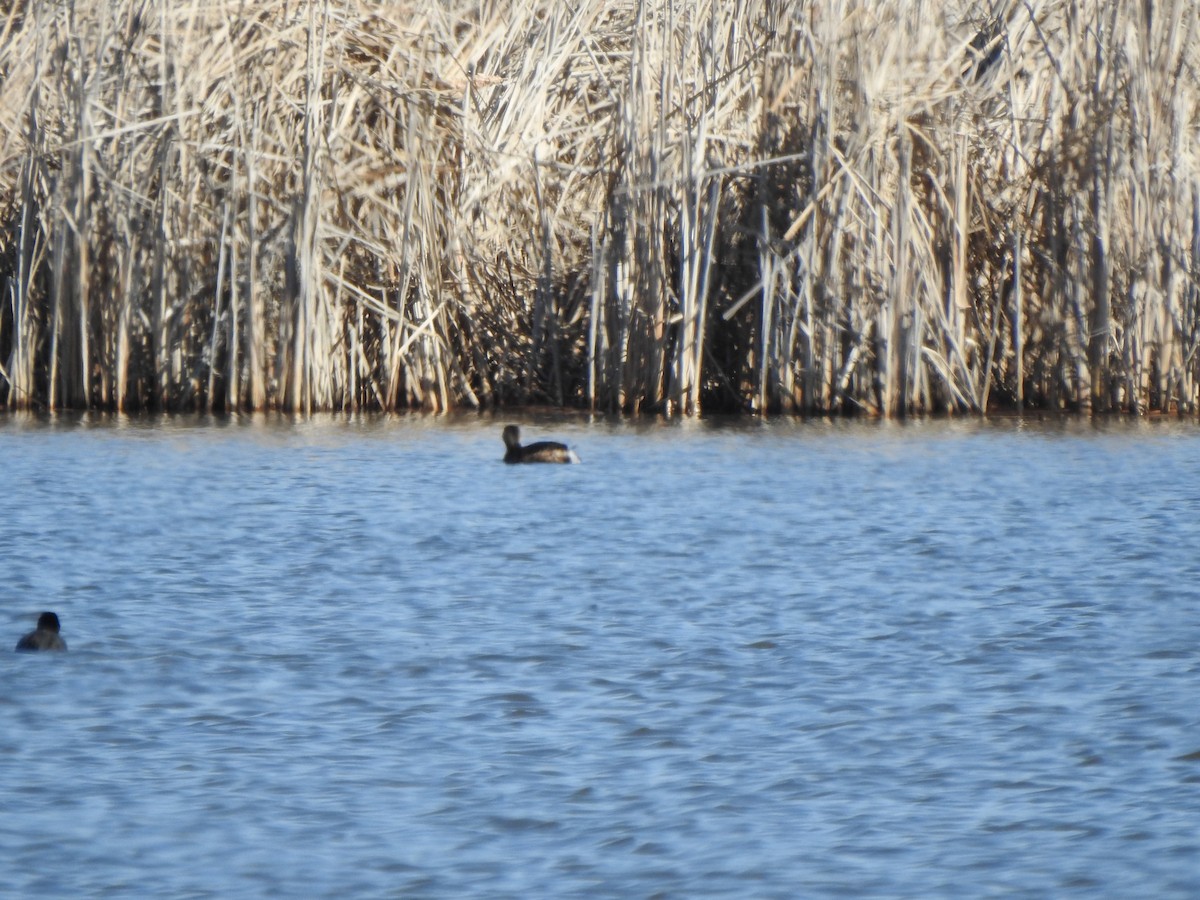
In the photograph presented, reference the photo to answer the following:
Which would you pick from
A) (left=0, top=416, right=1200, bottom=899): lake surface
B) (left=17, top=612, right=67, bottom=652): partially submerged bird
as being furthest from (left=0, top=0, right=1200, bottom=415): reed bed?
(left=17, top=612, right=67, bottom=652): partially submerged bird

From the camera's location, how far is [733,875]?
5.24 meters

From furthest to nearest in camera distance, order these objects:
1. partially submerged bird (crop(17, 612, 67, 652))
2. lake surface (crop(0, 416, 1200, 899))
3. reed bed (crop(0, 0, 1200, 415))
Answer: reed bed (crop(0, 0, 1200, 415))
partially submerged bird (crop(17, 612, 67, 652))
lake surface (crop(0, 416, 1200, 899))

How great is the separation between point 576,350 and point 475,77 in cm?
236

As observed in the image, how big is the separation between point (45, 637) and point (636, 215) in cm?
858

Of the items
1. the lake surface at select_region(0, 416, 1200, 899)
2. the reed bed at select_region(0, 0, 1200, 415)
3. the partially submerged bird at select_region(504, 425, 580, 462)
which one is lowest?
the lake surface at select_region(0, 416, 1200, 899)

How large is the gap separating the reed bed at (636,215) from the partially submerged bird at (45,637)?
791 cm

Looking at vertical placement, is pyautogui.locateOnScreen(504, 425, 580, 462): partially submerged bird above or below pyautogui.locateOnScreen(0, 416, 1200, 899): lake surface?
above

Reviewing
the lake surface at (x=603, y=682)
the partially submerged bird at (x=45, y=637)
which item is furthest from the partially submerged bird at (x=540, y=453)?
the partially submerged bird at (x=45, y=637)

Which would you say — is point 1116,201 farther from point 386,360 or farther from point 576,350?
point 386,360

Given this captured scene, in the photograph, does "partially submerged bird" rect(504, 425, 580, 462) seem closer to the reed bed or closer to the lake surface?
the lake surface

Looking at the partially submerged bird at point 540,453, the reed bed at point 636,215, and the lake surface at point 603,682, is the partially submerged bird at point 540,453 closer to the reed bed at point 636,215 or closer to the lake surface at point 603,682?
the lake surface at point 603,682

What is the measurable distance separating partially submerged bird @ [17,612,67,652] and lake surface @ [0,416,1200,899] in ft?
0.27

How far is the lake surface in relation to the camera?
5402 millimetres

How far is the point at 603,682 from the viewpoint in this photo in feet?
24.0
